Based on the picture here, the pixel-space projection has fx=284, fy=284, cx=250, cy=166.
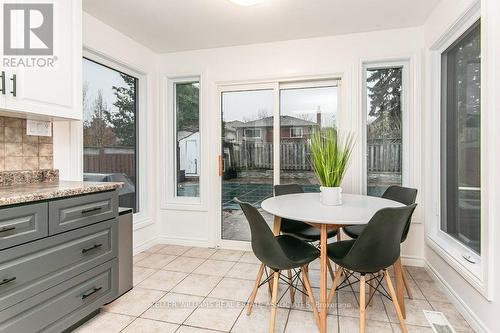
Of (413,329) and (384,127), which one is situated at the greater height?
(384,127)

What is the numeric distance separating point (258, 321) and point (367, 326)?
740 mm

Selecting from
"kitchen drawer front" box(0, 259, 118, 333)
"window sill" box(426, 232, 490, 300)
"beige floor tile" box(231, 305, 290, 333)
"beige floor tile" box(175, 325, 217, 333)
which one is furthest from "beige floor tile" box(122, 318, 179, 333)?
"window sill" box(426, 232, 490, 300)

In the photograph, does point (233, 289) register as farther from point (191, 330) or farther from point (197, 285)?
point (191, 330)

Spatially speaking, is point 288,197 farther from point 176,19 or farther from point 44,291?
point 176,19

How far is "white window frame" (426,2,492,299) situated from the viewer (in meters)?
1.79

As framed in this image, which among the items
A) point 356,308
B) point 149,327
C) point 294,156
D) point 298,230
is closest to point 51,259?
point 149,327

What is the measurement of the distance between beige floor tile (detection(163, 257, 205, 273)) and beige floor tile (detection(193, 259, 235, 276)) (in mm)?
66

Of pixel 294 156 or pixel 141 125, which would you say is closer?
pixel 294 156

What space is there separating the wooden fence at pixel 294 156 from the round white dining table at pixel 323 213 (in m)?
0.92

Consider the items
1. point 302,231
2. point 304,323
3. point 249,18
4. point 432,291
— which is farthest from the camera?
point 249,18

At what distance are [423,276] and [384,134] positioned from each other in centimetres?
148

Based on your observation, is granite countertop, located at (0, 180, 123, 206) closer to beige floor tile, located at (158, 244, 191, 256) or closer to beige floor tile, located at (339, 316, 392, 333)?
beige floor tile, located at (158, 244, 191, 256)

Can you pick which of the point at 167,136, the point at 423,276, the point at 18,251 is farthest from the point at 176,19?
the point at 423,276

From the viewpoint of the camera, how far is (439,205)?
107 inches
